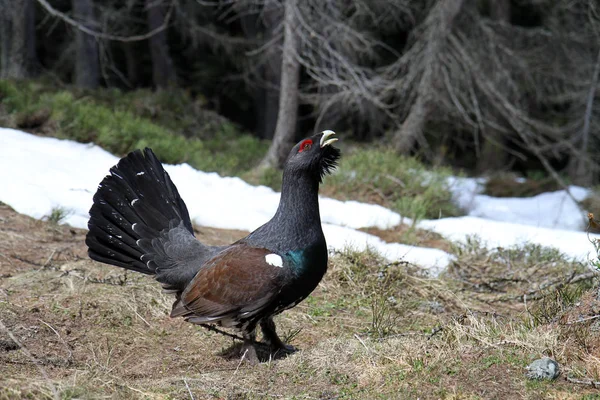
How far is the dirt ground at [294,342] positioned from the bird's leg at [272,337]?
183mm

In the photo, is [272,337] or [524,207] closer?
[272,337]

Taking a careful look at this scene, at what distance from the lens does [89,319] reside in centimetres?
467

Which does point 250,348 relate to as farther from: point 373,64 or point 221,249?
point 373,64

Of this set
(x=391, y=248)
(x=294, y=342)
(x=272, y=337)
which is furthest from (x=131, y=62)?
(x=272, y=337)

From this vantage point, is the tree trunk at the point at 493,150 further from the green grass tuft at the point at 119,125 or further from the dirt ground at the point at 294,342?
the dirt ground at the point at 294,342

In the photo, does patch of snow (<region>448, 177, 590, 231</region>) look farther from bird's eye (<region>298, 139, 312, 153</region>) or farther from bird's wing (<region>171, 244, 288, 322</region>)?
bird's wing (<region>171, 244, 288, 322</region>)

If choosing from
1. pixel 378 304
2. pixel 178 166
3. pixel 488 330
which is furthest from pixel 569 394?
pixel 178 166

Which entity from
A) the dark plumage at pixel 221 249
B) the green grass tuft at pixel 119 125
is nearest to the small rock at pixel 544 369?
the dark plumage at pixel 221 249

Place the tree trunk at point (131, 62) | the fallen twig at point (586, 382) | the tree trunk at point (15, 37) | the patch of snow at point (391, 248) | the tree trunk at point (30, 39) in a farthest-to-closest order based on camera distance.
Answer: the tree trunk at point (131, 62) < the tree trunk at point (30, 39) < the tree trunk at point (15, 37) < the patch of snow at point (391, 248) < the fallen twig at point (586, 382)

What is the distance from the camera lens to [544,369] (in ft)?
11.1

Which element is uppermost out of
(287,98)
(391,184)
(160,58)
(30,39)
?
(30,39)

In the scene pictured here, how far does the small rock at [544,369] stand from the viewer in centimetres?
338

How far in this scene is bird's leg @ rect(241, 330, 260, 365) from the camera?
4174 mm

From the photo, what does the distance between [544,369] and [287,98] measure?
7182 mm
